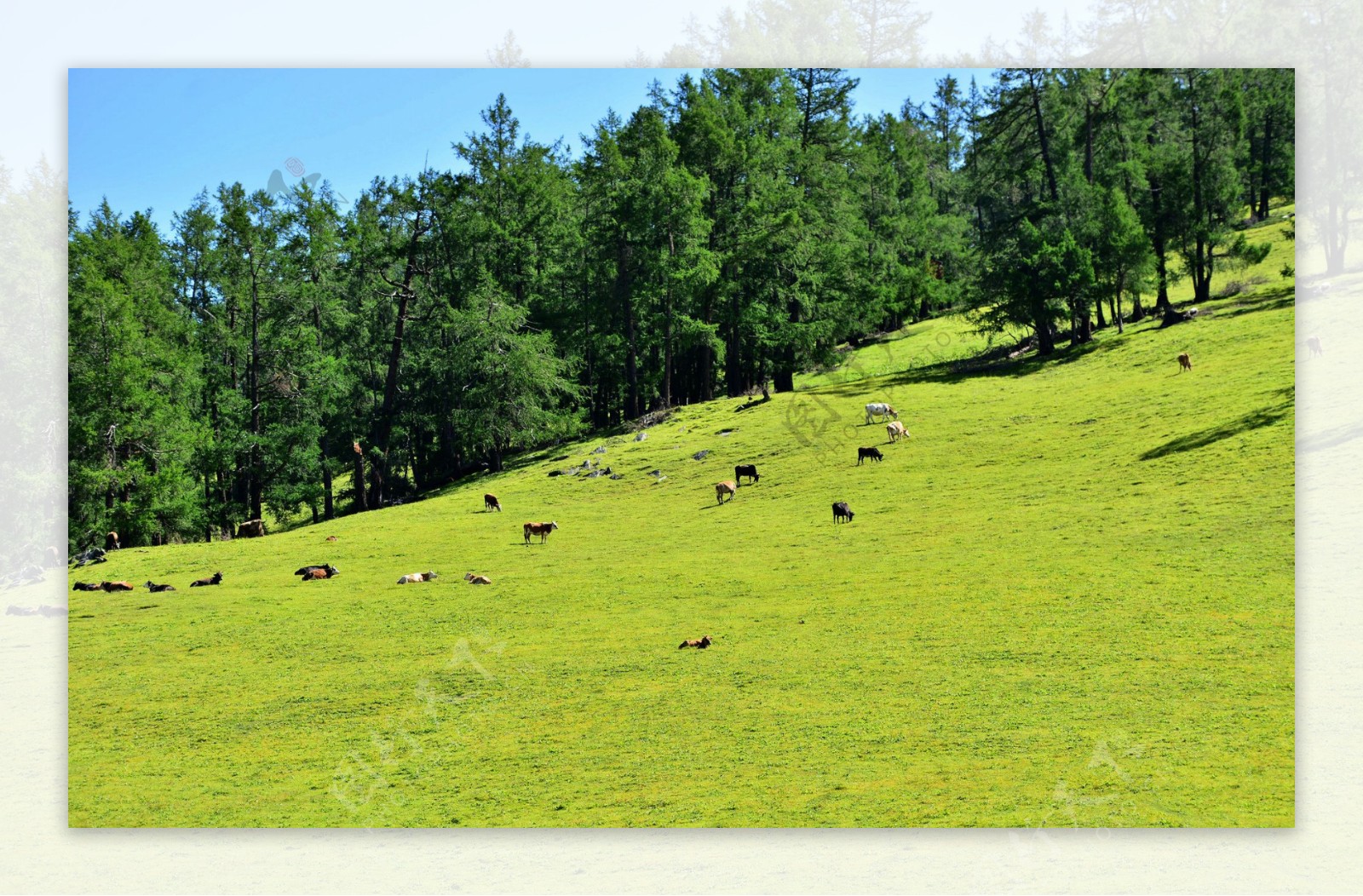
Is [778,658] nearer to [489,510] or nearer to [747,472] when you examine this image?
[747,472]

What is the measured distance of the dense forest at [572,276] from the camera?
1114 inches

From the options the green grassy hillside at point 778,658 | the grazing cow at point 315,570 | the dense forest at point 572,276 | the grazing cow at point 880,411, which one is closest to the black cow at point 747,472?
the green grassy hillside at point 778,658

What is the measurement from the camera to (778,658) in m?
18.2

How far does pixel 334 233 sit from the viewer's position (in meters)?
32.5

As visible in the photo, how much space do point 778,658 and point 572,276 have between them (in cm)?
2875

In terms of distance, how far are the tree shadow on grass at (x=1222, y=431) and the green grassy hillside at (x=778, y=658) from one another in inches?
3.5

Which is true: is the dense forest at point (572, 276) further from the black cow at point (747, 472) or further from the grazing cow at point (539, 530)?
the black cow at point (747, 472)

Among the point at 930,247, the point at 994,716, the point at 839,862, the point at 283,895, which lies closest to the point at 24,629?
the point at 283,895

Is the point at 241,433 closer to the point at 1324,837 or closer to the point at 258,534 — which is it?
the point at 258,534

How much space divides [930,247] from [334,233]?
41.2 m

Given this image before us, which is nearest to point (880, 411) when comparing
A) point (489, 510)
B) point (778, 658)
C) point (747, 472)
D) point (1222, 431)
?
point (747, 472)

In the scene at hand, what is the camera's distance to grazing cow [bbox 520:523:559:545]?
26922 mm

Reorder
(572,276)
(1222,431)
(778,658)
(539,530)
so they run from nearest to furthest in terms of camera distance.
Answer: (778,658), (1222,431), (539,530), (572,276)

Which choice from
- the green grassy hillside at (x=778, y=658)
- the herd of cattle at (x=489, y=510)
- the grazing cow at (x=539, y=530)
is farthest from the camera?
the grazing cow at (x=539, y=530)
